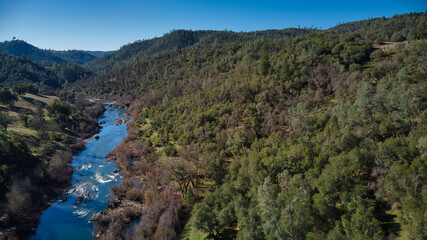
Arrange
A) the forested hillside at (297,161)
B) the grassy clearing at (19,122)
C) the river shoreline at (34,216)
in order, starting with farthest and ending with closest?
the grassy clearing at (19,122) → the river shoreline at (34,216) → the forested hillside at (297,161)

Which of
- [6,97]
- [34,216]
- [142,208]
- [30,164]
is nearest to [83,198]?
[34,216]

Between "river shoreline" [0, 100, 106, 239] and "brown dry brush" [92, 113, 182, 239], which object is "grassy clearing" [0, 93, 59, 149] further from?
"brown dry brush" [92, 113, 182, 239]

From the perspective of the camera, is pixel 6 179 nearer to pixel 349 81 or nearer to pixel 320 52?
pixel 349 81

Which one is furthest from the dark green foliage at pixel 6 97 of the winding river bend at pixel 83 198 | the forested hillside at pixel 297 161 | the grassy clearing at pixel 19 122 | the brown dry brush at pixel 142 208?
the brown dry brush at pixel 142 208

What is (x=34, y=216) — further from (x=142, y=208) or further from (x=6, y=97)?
(x=6, y=97)

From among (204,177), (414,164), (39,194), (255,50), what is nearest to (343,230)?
(414,164)

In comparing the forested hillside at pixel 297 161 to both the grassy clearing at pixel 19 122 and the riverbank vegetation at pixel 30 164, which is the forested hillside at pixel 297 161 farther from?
the grassy clearing at pixel 19 122

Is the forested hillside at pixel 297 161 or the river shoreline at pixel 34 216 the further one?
the river shoreline at pixel 34 216

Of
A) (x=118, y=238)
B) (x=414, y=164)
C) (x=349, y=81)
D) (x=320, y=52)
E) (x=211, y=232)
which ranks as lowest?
(x=118, y=238)
